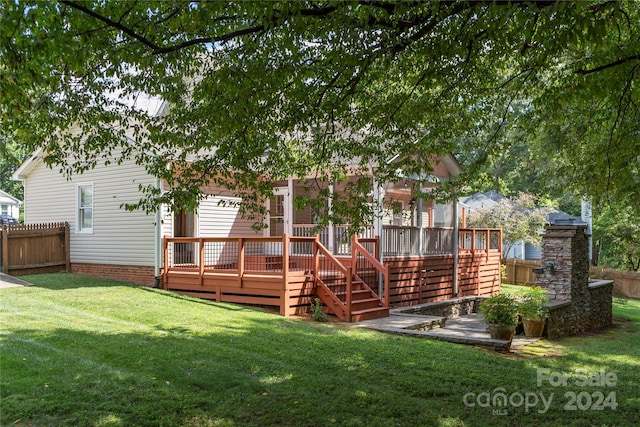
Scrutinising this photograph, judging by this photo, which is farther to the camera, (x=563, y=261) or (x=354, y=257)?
(x=563, y=261)

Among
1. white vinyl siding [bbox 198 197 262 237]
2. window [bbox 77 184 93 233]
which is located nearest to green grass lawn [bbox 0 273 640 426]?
white vinyl siding [bbox 198 197 262 237]

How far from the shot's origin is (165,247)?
14.6 meters

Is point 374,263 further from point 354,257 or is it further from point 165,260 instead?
point 165,260

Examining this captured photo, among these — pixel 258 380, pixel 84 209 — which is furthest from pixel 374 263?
pixel 84 209

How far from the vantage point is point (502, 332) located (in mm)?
10594

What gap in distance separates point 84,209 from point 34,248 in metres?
1.83

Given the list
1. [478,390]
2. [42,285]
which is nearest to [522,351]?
[478,390]

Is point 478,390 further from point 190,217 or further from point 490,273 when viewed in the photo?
point 490,273

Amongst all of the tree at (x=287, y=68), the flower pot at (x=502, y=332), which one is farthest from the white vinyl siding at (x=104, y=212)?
the flower pot at (x=502, y=332)

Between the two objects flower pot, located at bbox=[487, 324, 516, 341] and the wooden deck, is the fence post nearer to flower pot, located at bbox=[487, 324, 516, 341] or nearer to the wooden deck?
the wooden deck

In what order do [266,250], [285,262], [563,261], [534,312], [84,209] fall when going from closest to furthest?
[534,312], [285,262], [563,261], [266,250], [84,209]

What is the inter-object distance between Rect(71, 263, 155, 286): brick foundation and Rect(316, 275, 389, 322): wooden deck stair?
5.27 meters

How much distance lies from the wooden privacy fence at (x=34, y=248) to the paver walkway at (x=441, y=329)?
10.7 meters

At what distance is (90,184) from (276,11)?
13.3 metres
